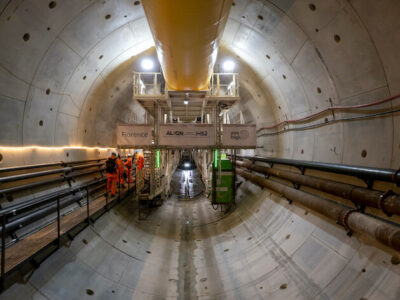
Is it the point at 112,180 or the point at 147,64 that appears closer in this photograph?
the point at 112,180

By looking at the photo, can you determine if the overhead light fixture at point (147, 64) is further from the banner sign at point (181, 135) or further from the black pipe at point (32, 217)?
the black pipe at point (32, 217)

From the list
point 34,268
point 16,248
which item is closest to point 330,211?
point 34,268

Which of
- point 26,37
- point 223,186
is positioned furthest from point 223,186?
point 26,37

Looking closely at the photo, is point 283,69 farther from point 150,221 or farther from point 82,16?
point 150,221

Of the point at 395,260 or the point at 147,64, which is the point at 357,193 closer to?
the point at 395,260

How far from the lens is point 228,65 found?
336 inches

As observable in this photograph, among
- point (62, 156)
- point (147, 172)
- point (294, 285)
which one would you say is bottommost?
point (294, 285)

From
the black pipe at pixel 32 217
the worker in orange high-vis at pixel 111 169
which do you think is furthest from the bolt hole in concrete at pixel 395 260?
the worker in orange high-vis at pixel 111 169

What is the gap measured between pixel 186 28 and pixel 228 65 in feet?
21.4

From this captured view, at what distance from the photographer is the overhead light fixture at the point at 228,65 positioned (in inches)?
328

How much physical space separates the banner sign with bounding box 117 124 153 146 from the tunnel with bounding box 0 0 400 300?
5.51 ft

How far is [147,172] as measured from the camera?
10086 mm

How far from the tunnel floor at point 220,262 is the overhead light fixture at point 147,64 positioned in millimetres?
5984

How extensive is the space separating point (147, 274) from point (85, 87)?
6141 millimetres
